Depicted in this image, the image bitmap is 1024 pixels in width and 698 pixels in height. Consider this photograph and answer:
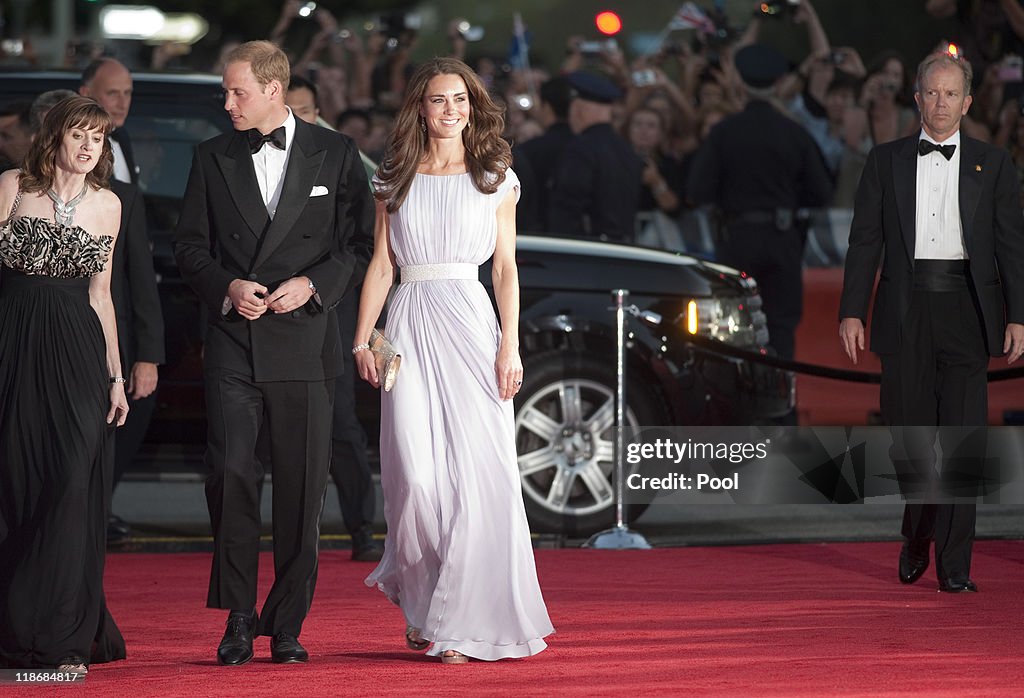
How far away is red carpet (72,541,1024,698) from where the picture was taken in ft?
20.3

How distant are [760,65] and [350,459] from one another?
4.95 metres

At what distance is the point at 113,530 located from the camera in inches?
397

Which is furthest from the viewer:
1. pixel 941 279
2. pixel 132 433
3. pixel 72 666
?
pixel 132 433

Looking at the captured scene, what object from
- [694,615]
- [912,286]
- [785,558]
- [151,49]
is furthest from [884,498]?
[151,49]

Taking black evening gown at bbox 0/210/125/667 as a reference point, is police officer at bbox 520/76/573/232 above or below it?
above

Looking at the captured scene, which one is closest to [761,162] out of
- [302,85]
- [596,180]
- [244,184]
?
[596,180]

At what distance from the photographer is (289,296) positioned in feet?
21.7

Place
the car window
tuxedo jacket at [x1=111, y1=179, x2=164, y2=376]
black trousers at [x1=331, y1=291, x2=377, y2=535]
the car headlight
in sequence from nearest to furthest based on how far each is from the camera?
tuxedo jacket at [x1=111, y1=179, x2=164, y2=376] → black trousers at [x1=331, y1=291, x2=377, y2=535] → the car window → the car headlight

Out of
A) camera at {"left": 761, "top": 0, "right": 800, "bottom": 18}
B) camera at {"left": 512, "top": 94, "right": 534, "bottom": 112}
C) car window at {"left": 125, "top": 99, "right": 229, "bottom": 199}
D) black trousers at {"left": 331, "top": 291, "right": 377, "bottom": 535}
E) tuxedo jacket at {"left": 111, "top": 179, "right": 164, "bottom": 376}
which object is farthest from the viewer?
camera at {"left": 512, "top": 94, "right": 534, "bottom": 112}

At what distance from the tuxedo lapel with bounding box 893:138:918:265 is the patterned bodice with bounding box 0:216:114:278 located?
3601mm

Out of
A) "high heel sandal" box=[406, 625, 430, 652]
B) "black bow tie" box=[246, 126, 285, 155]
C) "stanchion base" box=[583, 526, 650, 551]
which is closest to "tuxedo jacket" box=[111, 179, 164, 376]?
"black bow tie" box=[246, 126, 285, 155]

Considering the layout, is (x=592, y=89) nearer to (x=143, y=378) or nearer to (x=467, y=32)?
(x=467, y=32)

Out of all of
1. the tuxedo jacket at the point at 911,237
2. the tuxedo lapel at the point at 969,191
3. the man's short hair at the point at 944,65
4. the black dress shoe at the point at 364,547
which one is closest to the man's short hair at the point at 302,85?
the black dress shoe at the point at 364,547

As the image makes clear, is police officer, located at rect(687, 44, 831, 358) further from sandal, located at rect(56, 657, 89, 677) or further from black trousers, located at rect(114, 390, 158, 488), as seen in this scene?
sandal, located at rect(56, 657, 89, 677)
